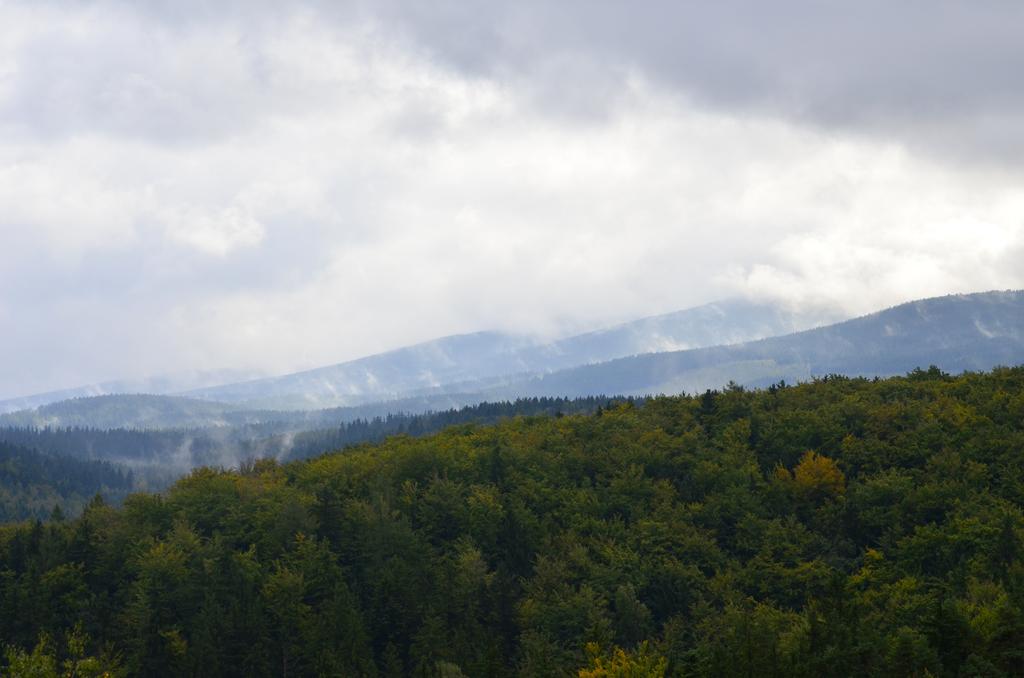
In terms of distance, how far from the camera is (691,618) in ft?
320

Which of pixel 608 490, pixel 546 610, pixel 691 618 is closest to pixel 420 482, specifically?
pixel 608 490

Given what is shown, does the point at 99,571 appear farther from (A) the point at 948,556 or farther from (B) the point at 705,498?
(A) the point at 948,556

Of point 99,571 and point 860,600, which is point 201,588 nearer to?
point 99,571

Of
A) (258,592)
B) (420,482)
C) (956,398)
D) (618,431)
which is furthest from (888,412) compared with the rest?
(258,592)

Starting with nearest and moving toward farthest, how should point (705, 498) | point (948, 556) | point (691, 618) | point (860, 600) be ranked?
point (860, 600), point (948, 556), point (691, 618), point (705, 498)

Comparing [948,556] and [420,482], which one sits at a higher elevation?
[420,482]

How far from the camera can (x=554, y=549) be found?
361 ft

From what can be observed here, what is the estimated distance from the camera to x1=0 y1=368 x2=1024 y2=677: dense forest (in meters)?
91.9

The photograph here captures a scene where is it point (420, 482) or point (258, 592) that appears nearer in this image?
point (258, 592)

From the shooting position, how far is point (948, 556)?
9106cm

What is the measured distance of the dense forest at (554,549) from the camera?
302 feet

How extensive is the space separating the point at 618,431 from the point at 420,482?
27.4 m

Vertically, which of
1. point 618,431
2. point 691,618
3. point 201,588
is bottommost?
point 691,618

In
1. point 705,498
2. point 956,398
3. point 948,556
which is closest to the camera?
point 948,556
